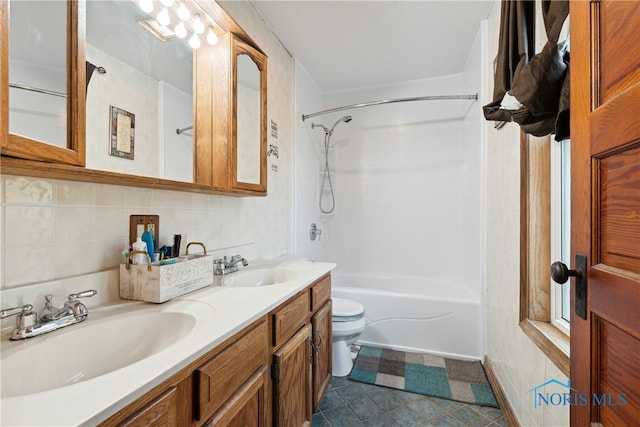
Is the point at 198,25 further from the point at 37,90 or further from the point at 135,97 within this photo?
the point at 37,90

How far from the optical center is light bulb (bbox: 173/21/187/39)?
48.3 inches

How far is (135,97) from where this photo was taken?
107 cm

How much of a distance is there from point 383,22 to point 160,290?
2.17 metres

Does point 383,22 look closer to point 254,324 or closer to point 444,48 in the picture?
point 444,48

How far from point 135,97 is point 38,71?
37 centimetres

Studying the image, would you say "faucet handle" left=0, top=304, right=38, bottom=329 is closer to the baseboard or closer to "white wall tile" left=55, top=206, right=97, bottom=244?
"white wall tile" left=55, top=206, right=97, bottom=244

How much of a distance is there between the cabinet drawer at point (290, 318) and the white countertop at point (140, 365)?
0.24 ft

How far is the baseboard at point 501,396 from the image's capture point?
4.78 feet

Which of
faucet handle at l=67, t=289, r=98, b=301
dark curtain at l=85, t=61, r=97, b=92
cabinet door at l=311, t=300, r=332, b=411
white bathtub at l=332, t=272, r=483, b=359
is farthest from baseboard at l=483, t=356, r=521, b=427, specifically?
dark curtain at l=85, t=61, r=97, b=92

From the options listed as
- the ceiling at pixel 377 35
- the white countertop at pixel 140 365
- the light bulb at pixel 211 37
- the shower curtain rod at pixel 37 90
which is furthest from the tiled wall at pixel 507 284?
the shower curtain rod at pixel 37 90

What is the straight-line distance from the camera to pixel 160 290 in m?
0.91

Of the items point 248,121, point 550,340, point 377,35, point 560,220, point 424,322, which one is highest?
point 377,35

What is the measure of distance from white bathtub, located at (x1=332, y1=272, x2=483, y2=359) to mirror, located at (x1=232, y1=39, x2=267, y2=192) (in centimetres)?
139

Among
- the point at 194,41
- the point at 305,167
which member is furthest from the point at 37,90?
the point at 305,167
